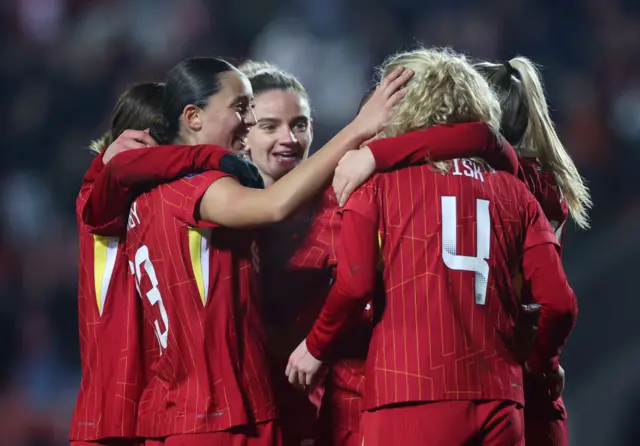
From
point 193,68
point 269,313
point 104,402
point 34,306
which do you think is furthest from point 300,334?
point 34,306

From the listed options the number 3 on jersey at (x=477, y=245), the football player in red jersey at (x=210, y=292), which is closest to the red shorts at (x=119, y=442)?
the football player in red jersey at (x=210, y=292)

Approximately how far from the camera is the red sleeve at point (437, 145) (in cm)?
253

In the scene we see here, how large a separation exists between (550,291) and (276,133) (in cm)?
152

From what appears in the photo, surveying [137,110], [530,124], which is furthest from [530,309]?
[137,110]

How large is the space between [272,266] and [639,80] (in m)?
4.86

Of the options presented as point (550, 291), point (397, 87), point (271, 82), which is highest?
point (271, 82)

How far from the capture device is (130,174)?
2.74 meters

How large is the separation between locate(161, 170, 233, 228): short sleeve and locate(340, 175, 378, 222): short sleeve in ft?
1.28

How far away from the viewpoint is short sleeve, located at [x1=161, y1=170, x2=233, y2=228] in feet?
8.54

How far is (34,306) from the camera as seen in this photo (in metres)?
6.14

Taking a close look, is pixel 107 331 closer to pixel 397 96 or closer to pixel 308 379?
pixel 308 379

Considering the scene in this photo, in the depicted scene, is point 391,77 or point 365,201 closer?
point 365,201

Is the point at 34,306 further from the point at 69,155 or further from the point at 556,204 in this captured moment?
the point at 556,204

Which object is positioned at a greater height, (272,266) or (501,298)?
(272,266)
